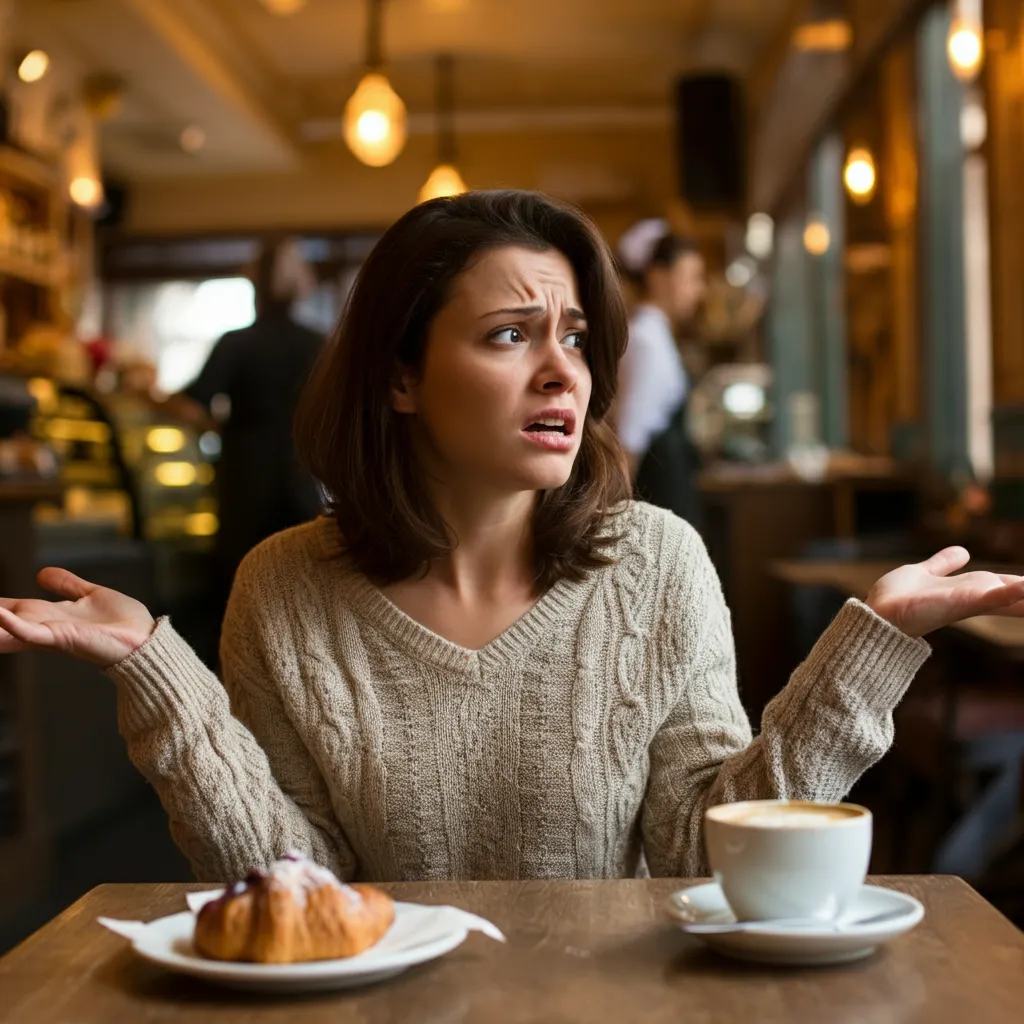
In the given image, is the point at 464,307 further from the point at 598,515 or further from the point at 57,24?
the point at 57,24

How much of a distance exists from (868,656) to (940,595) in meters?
0.09

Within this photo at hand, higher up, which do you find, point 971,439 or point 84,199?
point 84,199

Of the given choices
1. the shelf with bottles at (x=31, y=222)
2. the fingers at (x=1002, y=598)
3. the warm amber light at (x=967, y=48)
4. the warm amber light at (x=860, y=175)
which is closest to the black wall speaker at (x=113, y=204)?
the shelf with bottles at (x=31, y=222)

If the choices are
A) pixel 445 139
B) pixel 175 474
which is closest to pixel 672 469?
pixel 175 474

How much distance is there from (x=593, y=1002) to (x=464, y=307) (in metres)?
0.88

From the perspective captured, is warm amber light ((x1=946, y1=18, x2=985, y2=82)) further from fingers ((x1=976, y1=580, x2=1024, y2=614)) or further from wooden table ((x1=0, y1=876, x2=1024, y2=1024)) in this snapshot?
wooden table ((x1=0, y1=876, x2=1024, y2=1024))

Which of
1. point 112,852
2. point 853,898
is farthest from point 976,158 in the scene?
point 853,898

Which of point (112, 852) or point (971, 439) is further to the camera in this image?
point (971, 439)

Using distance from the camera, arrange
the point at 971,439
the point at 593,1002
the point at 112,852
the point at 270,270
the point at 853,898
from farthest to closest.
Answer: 1. the point at 971,439
2. the point at 270,270
3. the point at 112,852
4. the point at 853,898
5. the point at 593,1002

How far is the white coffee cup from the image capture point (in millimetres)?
941

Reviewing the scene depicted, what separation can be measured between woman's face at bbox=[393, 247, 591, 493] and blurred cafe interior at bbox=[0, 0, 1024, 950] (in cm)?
25

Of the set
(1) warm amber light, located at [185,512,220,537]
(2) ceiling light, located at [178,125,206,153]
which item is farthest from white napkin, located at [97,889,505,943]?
(2) ceiling light, located at [178,125,206,153]

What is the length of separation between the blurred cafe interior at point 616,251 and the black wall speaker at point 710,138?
2cm

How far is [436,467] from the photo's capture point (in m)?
1.72
